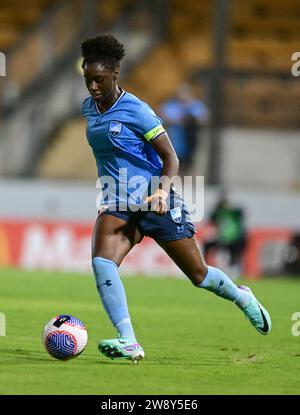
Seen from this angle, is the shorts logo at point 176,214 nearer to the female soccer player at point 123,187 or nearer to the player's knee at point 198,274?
the female soccer player at point 123,187

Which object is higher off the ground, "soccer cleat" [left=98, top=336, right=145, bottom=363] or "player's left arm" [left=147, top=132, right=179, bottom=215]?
"player's left arm" [left=147, top=132, right=179, bottom=215]

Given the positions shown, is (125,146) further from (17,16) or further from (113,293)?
(17,16)

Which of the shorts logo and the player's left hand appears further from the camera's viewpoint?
the shorts logo

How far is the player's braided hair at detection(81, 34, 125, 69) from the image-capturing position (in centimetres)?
834

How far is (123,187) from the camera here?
8.57 metres

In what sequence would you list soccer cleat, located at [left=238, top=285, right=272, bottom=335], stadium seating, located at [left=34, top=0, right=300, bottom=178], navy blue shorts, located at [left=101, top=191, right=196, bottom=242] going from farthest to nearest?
stadium seating, located at [left=34, top=0, right=300, bottom=178] → soccer cleat, located at [left=238, top=285, right=272, bottom=335] → navy blue shorts, located at [left=101, top=191, right=196, bottom=242]

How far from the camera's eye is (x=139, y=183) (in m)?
8.61

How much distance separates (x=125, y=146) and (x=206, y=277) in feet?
4.13

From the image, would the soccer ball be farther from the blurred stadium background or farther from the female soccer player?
the blurred stadium background

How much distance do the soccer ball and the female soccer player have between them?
0.25m

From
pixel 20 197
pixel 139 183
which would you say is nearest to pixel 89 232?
pixel 20 197

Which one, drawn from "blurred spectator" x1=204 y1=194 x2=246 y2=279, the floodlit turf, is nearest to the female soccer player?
the floodlit turf

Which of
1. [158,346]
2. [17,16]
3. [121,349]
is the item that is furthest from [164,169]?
[17,16]

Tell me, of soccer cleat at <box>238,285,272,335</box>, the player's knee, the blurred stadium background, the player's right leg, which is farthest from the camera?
the blurred stadium background
